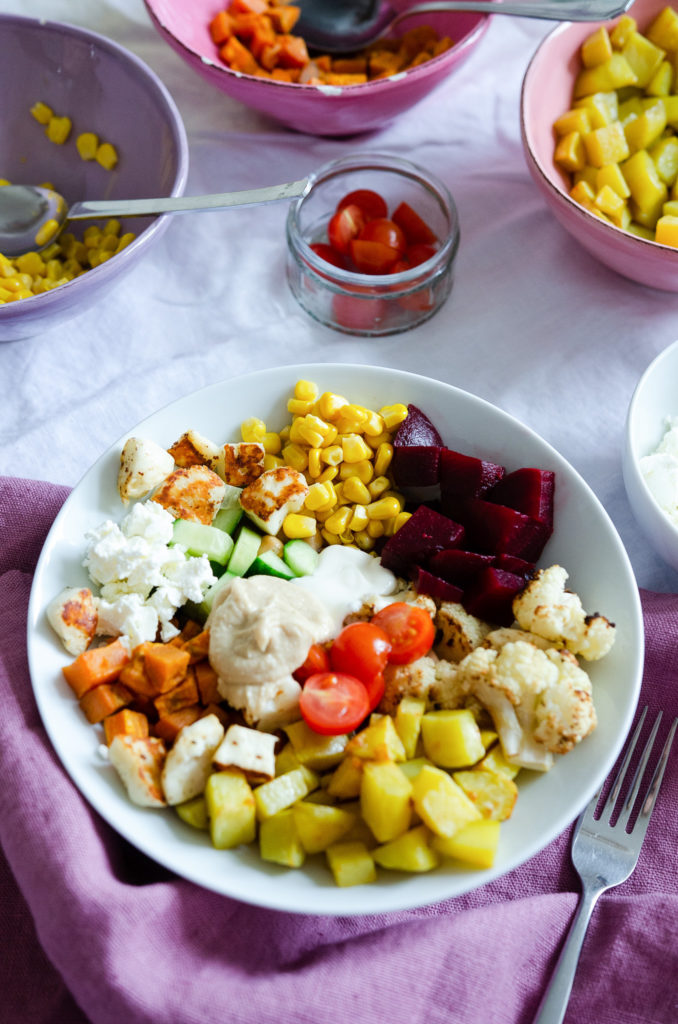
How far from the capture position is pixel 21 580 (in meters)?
1.96

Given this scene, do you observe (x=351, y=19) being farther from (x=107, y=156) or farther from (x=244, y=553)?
(x=244, y=553)

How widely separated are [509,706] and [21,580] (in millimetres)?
1069

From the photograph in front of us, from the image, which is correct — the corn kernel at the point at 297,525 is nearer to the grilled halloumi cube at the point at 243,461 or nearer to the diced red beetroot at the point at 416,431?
the grilled halloumi cube at the point at 243,461

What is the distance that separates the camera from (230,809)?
1.54 meters

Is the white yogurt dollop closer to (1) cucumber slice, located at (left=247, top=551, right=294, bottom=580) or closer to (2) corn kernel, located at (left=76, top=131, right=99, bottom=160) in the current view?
(1) cucumber slice, located at (left=247, top=551, right=294, bottom=580)

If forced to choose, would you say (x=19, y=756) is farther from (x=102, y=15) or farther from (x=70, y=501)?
(x=102, y=15)

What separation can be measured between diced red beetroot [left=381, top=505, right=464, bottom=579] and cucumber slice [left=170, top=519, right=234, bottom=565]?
0.35 metres

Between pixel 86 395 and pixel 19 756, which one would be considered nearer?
pixel 19 756

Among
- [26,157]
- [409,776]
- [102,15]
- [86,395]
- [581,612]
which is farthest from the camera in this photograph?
[102,15]

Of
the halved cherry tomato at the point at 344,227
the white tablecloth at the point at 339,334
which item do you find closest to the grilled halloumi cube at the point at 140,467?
the white tablecloth at the point at 339,334

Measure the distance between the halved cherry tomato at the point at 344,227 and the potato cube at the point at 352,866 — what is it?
5.35ft

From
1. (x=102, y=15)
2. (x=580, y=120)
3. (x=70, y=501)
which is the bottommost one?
(x=70, y=501)

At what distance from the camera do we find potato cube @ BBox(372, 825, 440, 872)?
1.50 m

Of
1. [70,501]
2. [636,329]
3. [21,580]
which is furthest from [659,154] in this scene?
[21,580]
